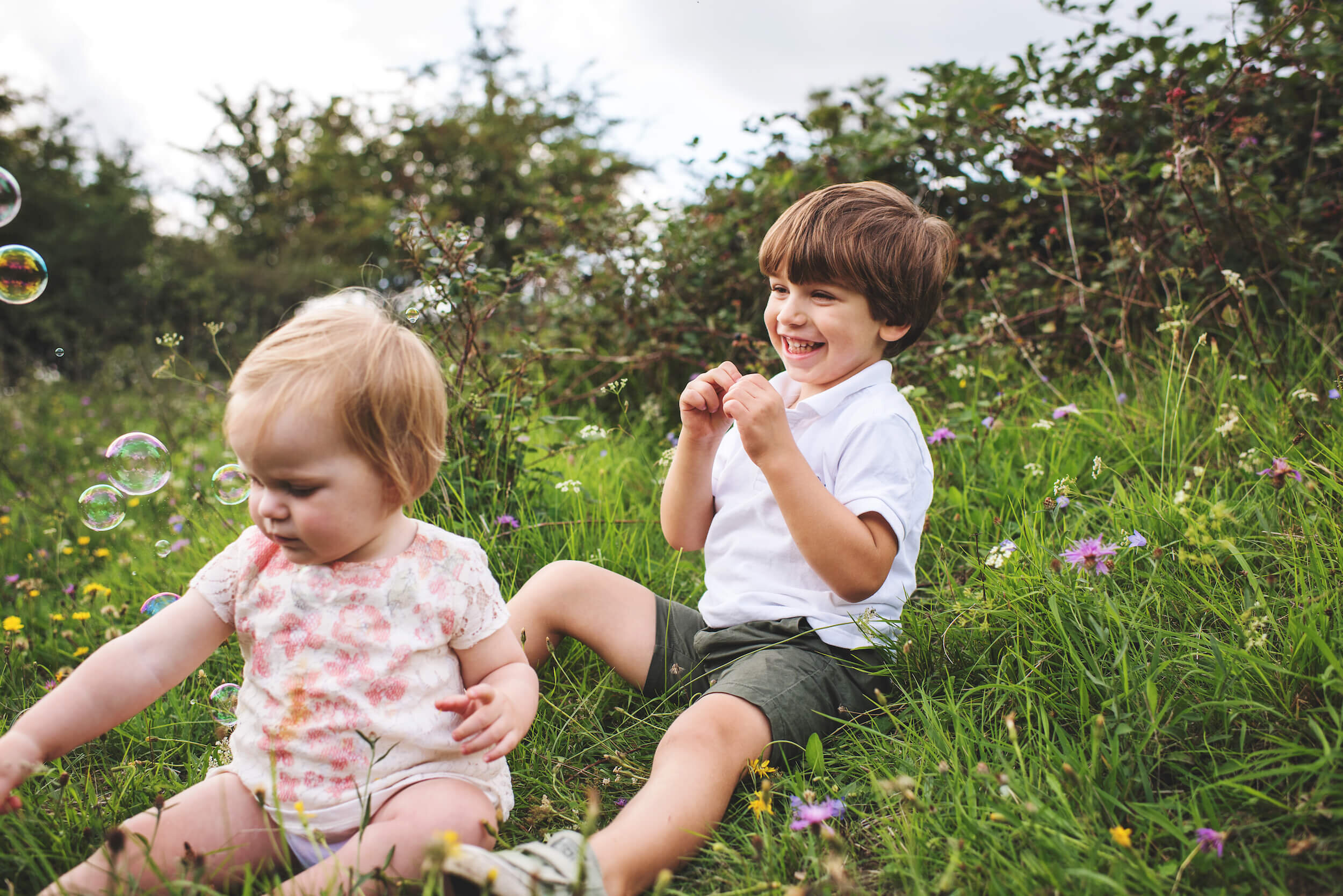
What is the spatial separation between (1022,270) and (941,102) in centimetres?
78

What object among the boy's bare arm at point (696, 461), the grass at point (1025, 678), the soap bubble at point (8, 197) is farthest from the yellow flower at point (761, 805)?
the soap bubble at point (8, 197)

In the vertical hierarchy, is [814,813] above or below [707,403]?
below

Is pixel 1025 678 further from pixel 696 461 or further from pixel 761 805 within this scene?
pixel 696 461

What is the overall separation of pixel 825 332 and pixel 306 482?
1.10 metres

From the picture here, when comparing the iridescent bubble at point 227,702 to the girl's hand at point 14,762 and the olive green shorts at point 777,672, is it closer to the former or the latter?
the girl's hand at point 14,762

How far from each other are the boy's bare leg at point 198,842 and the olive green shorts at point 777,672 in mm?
814

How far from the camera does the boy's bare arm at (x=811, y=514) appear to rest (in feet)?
5.26

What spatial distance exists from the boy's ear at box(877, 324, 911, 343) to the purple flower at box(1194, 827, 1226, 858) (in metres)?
1.11

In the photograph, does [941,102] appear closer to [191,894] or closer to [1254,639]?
[1254,639]

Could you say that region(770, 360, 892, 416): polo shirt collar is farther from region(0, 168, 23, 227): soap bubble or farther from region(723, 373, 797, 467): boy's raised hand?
region(0, 168, 23, 227): soap bubble

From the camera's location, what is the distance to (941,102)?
11.5 feet

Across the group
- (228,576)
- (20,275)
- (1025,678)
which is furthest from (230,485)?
(1025,678)

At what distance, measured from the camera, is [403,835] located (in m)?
1.23

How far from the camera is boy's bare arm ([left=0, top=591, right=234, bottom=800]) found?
4.05ft
